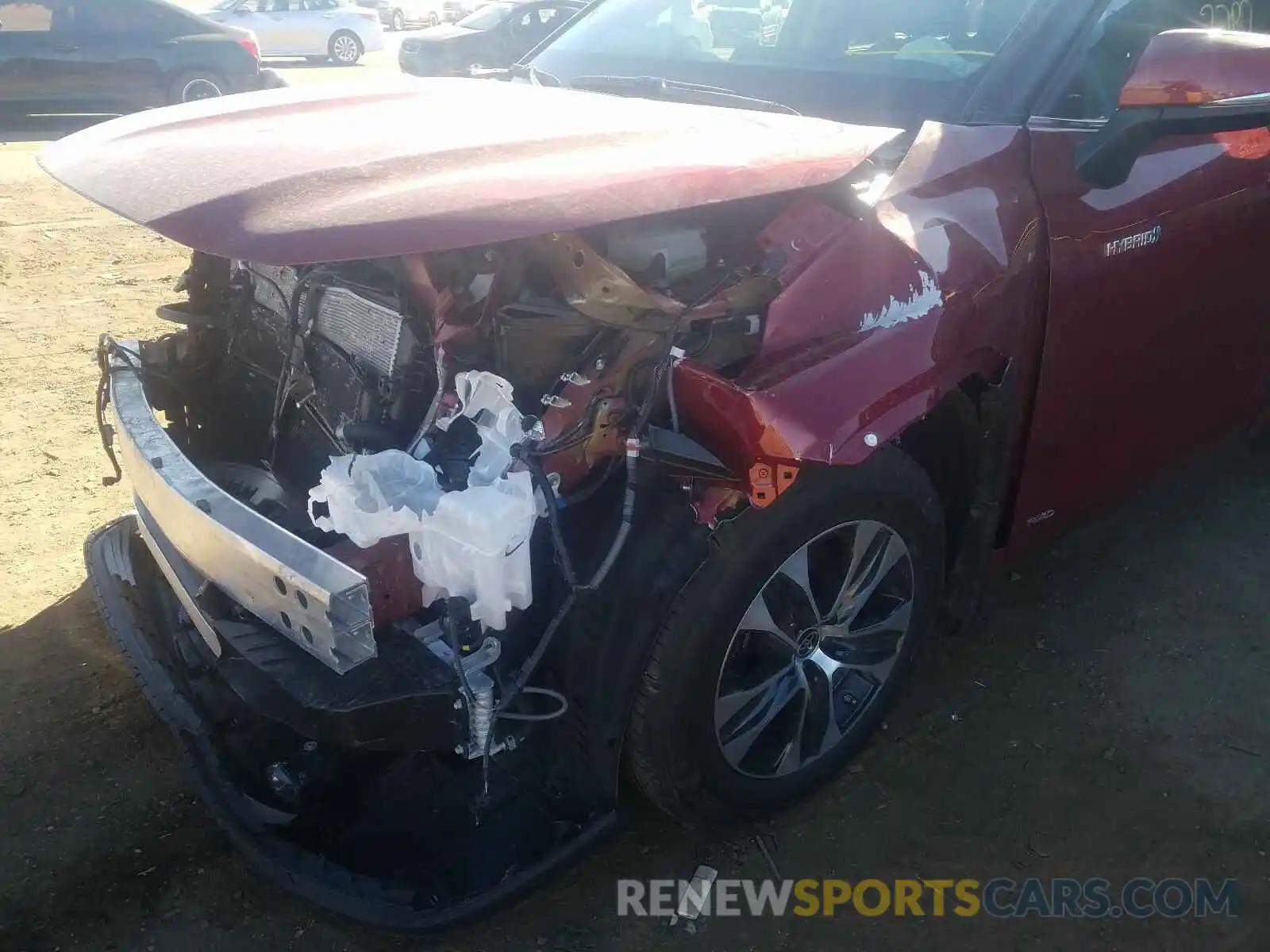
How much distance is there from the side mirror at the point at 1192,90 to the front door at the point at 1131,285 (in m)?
0.15

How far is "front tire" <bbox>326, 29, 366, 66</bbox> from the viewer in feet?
61.4

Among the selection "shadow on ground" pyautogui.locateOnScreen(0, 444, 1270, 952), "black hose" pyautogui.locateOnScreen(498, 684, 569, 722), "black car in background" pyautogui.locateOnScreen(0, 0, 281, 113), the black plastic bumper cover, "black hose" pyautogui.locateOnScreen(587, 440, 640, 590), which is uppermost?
"black car in background" pyautogui.locateOnScreen(0, 0, 281, 113)

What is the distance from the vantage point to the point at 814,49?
281 cm

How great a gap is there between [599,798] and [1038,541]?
4.70 ft

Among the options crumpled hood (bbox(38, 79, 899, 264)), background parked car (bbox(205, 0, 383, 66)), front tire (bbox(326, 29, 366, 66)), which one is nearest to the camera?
crumpled hood (bbox(38, 79, 899, 264))

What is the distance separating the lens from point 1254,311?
293 cm

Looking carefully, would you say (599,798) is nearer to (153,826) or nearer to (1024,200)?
(153,826)

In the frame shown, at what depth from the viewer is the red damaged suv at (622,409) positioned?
182cm

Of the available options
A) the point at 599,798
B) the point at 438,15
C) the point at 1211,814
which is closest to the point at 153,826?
the point at 599,798

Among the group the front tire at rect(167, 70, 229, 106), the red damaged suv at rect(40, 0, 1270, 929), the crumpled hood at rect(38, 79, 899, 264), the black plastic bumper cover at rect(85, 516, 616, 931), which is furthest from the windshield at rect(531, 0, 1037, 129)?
the front tire at rect(167, 70, 229, 106)

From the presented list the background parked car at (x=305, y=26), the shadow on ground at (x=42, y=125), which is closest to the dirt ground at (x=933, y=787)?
the shadow on ground at (x=42, y=125)

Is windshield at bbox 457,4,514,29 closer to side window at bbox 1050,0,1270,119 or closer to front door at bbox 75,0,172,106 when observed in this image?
front door at bbox 75,0,172,106

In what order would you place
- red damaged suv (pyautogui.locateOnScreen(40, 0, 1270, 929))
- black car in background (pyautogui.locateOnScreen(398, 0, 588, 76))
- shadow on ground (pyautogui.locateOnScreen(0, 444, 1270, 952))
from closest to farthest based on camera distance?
red damaged suv (pyautogui.locateOnScreen(40, 0, 1270, 929)), shadow on ground (pyautogui.locateOnScreen(0, 444, 1270, 952)), black car in background (pyautogui.locateOnScreen(398, 0, 588, 76))

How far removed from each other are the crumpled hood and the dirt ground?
4.30 feet
